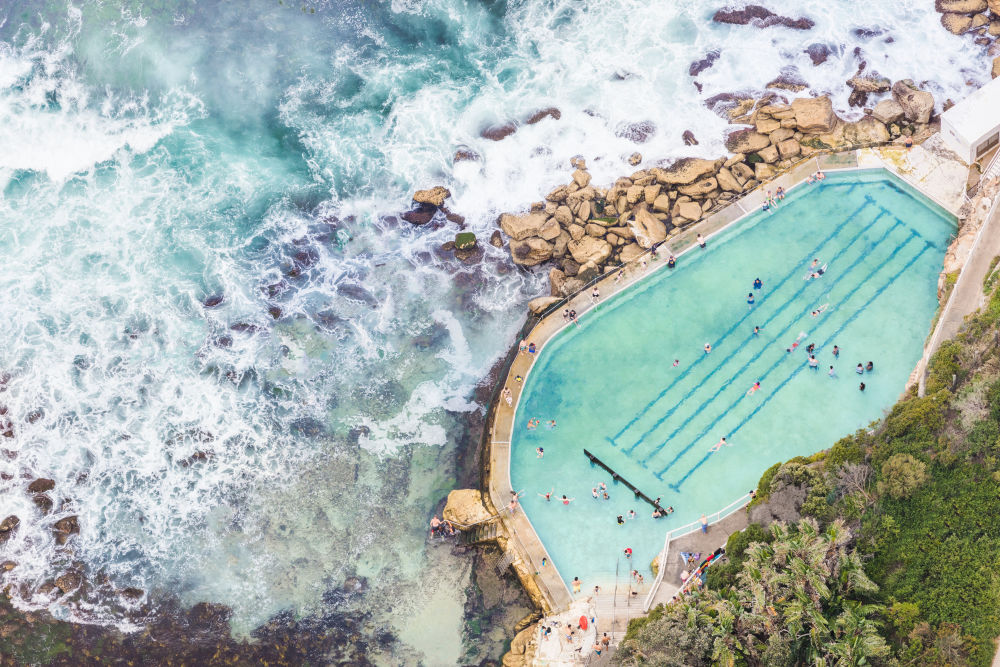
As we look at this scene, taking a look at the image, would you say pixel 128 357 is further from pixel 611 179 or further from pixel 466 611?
pixel 611 179

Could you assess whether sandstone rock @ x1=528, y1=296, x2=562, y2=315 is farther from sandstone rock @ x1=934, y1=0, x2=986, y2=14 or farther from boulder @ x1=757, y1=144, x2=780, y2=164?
sandstone rock @ x1=934, y1=0, x2=986, y2=14

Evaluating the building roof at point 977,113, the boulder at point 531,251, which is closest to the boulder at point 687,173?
the boulder at point 531,251

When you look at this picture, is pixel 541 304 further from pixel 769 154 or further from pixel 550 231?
pixel 769 154

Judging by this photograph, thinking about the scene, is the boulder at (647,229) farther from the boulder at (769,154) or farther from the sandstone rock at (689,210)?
the boulder at (769,154)

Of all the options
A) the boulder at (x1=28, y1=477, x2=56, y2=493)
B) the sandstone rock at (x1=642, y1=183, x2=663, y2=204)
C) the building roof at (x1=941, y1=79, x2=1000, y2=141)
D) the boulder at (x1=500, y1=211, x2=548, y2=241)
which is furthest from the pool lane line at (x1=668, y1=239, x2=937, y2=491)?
the boulder at (x1=28, y1=477, x2=56, y2=493)

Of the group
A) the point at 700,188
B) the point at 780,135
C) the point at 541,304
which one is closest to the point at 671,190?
the point at 700,188

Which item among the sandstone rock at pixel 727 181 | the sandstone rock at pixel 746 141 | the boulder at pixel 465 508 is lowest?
the boulder at pixel 465 508
